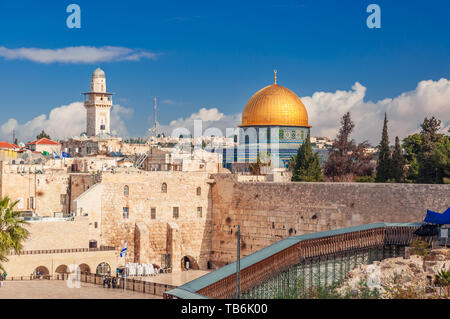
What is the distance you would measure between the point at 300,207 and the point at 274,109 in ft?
68.8

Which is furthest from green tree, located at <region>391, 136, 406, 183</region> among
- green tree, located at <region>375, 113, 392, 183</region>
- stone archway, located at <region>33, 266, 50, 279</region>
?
stone archway, located at <region>33, 266, 50, 279</region>

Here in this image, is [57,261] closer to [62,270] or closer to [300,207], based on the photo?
[62,270]

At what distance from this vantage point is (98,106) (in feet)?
183

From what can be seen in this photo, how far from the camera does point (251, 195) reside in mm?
32375

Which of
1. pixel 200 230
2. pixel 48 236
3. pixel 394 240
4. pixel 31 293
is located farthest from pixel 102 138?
pixel 394 240

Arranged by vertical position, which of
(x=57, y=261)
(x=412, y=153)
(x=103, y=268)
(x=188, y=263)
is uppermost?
(x=412, y=153)

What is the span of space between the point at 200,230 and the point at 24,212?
8.98 m

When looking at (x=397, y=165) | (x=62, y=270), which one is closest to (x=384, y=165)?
(x=397, y=165)

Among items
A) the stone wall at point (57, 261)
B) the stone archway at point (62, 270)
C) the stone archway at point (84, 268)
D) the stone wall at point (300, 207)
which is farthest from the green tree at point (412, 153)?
the stone archway at point (62, 270)

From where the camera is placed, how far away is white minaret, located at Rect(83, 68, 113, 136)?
54781 millimetres

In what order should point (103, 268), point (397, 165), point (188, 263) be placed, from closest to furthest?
point (103, 268)
point (397, 165)
point (188, 263)

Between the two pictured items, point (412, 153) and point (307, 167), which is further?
point (412, 153)

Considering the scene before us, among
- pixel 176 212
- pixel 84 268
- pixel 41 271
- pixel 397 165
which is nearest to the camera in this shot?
pixel 41 271

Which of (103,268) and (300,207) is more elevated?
(300,207)
